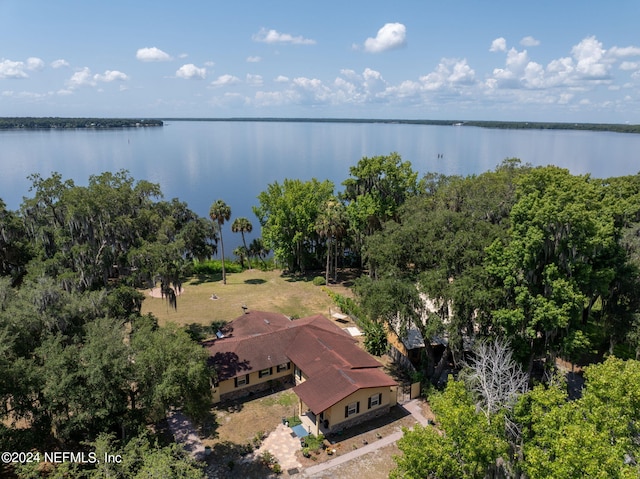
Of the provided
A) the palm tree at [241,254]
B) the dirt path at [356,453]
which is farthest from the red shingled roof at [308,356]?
the palm tree at [241,254]

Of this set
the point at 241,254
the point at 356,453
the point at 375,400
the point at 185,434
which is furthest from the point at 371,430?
the point at 241,254

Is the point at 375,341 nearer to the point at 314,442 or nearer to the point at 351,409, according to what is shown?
the point at 351,409

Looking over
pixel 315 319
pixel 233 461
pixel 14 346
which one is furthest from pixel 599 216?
pixel 14 346

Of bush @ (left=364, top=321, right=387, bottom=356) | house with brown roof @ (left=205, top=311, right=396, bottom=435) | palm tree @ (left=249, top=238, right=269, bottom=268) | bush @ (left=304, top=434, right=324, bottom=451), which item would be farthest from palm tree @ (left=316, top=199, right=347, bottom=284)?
bush @ (left=304, top=434, right=324, bottom=451)

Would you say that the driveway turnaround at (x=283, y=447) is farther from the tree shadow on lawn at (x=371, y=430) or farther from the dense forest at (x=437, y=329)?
the dense forest at (x=437, y=329)

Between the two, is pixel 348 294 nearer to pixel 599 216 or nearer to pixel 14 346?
pixel 599 216

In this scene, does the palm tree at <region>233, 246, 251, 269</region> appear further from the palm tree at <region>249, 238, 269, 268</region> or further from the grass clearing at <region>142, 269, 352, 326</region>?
the grass clearing at <region>142, 269, 352, 326</region>
